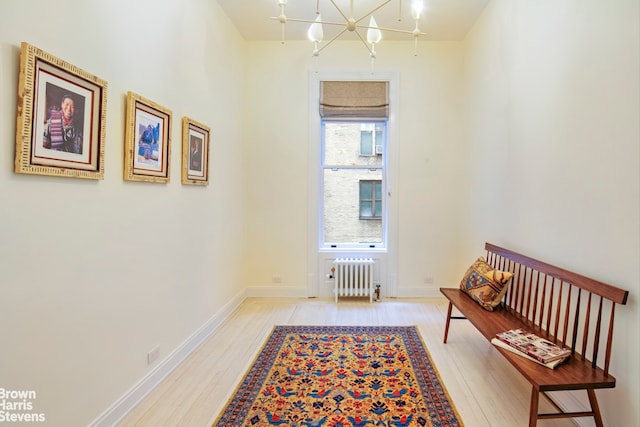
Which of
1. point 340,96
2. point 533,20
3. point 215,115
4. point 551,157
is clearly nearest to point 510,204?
point 551,157

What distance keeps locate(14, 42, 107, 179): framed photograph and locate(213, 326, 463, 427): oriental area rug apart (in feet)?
5.28

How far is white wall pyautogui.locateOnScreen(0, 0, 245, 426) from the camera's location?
49.6 inches

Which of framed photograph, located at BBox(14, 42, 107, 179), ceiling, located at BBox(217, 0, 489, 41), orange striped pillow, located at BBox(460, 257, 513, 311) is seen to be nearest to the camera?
Answer: framed photograph, located at BBox(14, 42, 107, 179)

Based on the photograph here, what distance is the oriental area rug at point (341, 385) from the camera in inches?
72.9

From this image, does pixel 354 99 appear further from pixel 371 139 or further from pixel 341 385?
pixel 341 385

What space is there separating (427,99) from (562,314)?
2.86m

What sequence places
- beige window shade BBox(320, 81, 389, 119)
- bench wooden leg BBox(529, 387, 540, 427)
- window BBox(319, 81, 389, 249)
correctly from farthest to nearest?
window BBox(319, 81, 389, 249), beige window shade BBox(320, 81, 389, 119), bench wooden leg BBox(529, 387, 540, 427)

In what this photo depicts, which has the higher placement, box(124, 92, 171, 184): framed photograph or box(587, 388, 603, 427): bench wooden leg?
box(124, 92, 171, 184): framed photograph

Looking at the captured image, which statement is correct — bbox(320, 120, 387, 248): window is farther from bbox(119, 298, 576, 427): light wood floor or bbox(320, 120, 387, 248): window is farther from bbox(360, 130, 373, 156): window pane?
bbox(119, 298, 576, 427): light wood floor

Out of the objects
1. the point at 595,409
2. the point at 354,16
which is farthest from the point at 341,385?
the point at 354,16

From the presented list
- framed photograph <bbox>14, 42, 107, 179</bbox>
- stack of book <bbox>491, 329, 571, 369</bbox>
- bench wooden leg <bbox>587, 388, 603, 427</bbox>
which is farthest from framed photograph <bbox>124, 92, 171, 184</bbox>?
bench wooden leg <bbox>587, 388, 603, 427</bbox>

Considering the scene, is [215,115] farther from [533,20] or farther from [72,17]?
[533,20]

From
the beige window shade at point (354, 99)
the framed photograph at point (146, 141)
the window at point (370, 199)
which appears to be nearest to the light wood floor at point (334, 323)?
the window at point (370, 199)

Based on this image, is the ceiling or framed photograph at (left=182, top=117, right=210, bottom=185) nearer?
framed photograph at (left=182, top=117, right=210, bottom=185)
